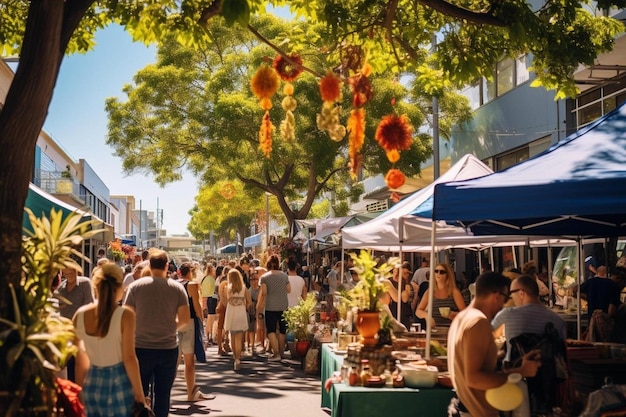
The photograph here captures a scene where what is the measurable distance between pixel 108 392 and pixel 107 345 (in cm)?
34

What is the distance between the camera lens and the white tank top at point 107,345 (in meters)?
5.71

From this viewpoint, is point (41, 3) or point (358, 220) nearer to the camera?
point (41, 3)

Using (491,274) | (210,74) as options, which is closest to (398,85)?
(210,74)

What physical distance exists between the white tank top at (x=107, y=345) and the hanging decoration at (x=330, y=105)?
294 centimetres

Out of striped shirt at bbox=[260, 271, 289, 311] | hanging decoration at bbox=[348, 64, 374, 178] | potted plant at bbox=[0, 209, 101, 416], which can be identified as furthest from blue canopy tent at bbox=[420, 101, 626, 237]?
striped shirt at bbox=[260, 271, 289, 311]

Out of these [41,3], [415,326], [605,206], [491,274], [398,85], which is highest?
[398,85]

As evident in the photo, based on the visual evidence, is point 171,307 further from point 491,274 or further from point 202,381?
point 202,381

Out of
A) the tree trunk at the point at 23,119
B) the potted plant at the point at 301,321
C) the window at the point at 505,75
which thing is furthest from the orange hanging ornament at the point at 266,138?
the window at the point at 505,75

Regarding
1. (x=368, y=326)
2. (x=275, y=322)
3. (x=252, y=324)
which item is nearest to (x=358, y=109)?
(x=368, y=326)

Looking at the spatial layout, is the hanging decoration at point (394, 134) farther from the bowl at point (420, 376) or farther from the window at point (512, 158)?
the window at point (512, 158)

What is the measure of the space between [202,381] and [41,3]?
30.2 feet

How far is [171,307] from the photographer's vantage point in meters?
7.75

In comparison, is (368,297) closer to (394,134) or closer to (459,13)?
(394,134)

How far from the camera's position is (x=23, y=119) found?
4652 millimetres
